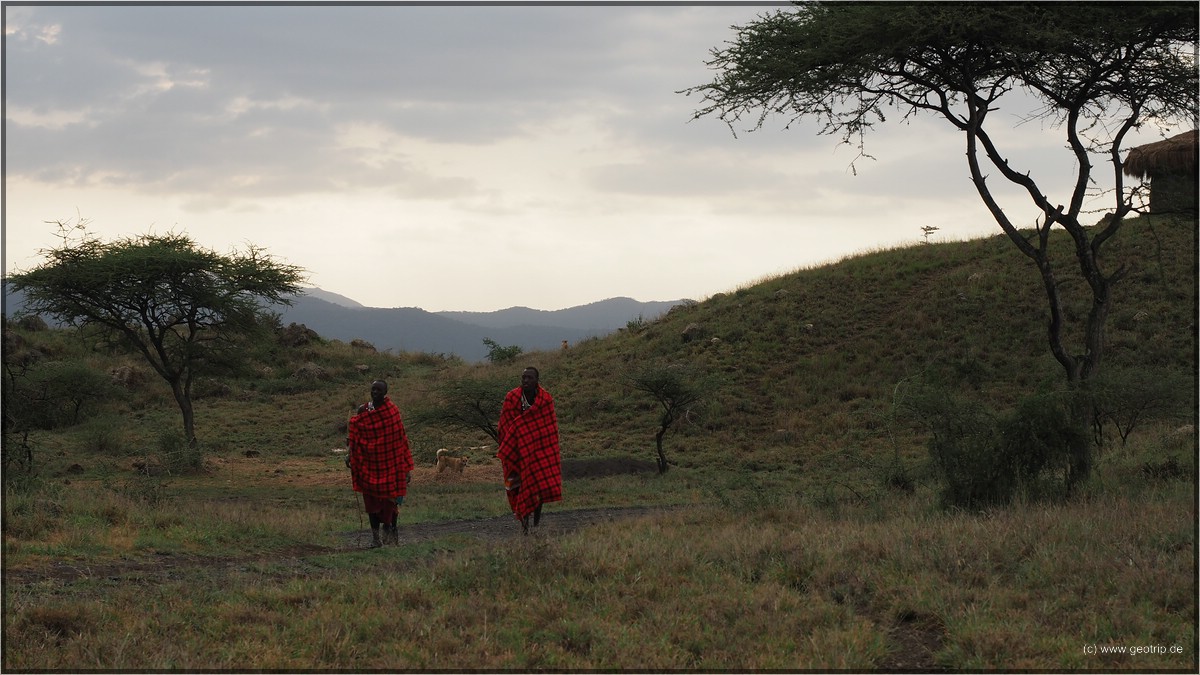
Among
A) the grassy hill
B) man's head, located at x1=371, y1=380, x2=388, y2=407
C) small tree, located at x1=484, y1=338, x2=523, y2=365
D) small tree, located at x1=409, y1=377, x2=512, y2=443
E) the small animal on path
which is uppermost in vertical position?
small tree, located at x1=484, y1=338, x2=523, y2=365

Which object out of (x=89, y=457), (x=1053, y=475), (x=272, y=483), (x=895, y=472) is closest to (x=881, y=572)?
(x=1053, y=475)

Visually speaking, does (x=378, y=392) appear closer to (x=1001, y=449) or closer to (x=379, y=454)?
(x=379, y=454)

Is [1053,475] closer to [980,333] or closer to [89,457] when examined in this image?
[980,333]

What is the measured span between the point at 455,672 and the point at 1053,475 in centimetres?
780

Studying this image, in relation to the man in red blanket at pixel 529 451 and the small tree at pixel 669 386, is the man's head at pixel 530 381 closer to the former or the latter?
the man in red blanket at pixel 529 451

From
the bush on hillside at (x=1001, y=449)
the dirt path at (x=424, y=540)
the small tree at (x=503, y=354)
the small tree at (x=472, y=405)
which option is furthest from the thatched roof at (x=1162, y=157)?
the small tree at (x=503, y=354)

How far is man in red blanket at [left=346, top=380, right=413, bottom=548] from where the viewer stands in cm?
1049

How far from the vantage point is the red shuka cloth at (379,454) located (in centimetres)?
1050

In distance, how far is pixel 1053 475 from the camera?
34.3ft

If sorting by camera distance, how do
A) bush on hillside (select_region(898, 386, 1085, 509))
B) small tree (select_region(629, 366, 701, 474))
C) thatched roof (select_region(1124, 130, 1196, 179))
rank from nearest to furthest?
bush on hillside (select_region(898, 386, 1085, 509))
small tree (select_region(629, 366, 701, 474))
thatched roof (select_region(1124, 130, 1196, 179))

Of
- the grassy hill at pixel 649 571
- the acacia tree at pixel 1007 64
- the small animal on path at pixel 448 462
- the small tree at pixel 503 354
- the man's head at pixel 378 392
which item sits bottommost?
the small animal on path at pixel 448 462

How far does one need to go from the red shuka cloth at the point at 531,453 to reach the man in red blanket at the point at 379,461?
1138 mm

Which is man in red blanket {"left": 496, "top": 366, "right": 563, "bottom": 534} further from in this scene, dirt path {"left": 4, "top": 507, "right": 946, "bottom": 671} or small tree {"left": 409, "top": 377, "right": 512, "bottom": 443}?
small tree {"left": 409, "top": 377, "right": 512, "bottom": 443}

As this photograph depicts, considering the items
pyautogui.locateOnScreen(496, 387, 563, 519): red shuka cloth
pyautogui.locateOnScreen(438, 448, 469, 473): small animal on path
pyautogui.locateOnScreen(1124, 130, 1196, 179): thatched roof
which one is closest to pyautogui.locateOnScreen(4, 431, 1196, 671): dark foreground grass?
pyautogui.locateOnScreen(496, 387, 563, 519): red shuka cloth
